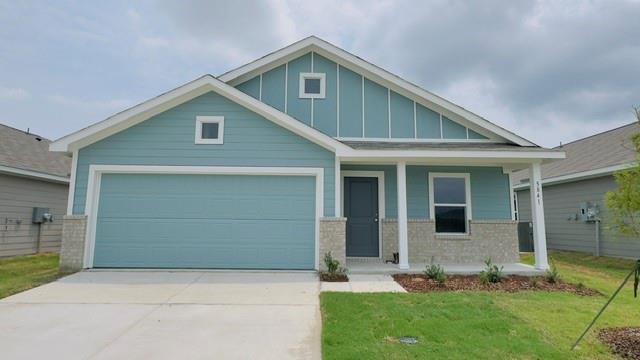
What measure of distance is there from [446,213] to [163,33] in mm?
10028

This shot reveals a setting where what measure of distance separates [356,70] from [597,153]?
33.7 ft

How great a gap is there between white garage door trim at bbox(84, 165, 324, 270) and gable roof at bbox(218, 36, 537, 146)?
3213 mm

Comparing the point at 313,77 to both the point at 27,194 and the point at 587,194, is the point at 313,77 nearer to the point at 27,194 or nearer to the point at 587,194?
the point at 27,194

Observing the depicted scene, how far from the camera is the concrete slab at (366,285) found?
697 centimetres

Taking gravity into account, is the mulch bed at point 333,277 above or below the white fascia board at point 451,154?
→ below

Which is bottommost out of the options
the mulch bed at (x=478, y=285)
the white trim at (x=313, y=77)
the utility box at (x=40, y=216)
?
the mulch bed at (x=478, y=285)

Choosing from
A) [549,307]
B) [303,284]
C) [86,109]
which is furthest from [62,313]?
[86,109]

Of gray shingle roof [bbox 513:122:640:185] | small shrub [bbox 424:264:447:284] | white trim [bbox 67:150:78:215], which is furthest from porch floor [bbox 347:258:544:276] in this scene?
white trim [bbox 67:150:78:215]

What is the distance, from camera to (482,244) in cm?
1016

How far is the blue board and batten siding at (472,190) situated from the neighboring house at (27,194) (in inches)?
387

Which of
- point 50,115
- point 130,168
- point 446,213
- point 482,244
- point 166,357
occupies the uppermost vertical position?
point 50,115

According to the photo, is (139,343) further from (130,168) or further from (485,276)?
(485,276)

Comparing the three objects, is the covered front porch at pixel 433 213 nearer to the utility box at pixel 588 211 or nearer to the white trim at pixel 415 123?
the white trim at pixel 415 123

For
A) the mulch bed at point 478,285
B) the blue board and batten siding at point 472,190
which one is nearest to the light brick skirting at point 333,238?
the mulch bed at point 478,285
